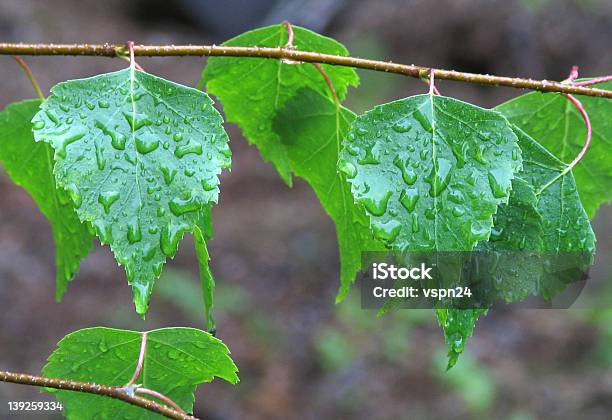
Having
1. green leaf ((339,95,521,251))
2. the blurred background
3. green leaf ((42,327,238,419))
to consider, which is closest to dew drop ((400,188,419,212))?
green leaf ((339,95,521,251))

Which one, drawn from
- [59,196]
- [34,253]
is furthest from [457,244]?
[34,253]

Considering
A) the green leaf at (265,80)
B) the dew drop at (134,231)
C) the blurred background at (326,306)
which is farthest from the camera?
the blurred background at (326,306)

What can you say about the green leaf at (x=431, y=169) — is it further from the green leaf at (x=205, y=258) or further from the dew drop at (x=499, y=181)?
the green leaf at (x=205, y=258)

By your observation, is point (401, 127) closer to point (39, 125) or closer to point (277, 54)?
point (277, 54)

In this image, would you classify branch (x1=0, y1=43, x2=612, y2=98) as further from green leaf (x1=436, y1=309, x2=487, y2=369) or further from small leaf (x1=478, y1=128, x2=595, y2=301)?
green leaf (x1=436, y1=309, x2=487, y2=369)

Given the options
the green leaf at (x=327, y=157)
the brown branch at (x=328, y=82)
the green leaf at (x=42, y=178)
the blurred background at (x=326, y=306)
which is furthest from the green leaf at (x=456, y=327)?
the blurred background at (x=326, y=306)

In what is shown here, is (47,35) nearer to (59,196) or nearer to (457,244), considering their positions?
(59,196)
